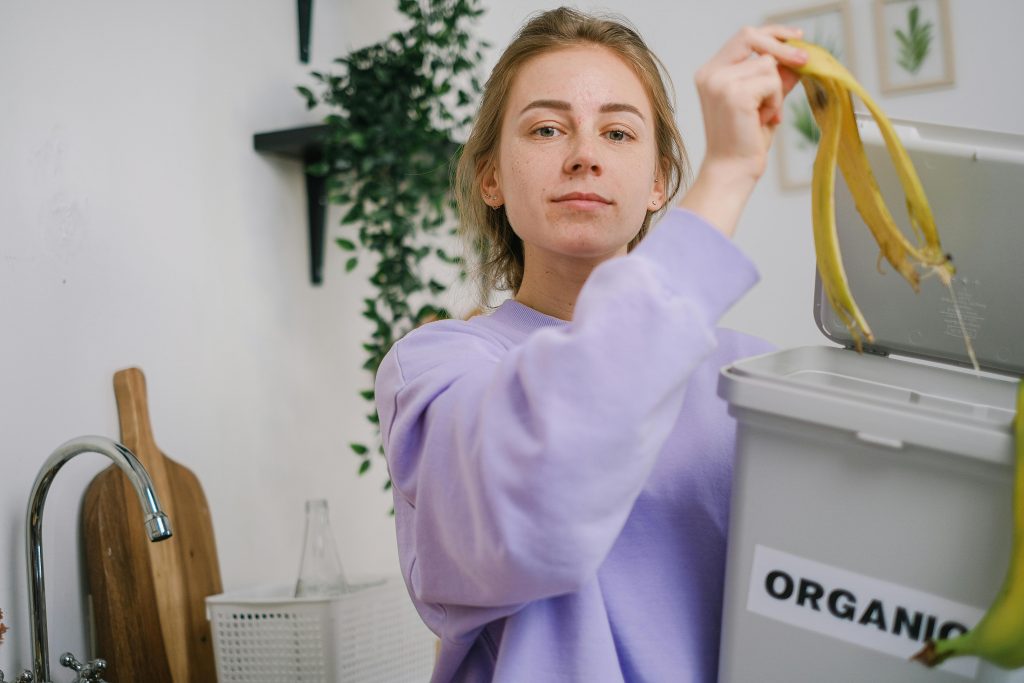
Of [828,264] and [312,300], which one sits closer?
[828,264]

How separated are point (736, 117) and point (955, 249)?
252 mm

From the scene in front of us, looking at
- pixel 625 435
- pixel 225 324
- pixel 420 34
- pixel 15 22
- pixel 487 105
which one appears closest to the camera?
pixel 625 435

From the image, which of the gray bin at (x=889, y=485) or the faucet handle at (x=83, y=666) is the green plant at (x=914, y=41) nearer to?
the gray bin at (x=889, y=485)

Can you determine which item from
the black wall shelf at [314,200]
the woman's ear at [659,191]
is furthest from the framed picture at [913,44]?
the black wall shelf at [314,200]

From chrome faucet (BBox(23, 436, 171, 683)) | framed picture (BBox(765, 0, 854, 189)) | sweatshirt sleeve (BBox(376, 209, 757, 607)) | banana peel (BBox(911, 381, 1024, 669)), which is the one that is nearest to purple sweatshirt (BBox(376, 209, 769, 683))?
sweatshirt sleeve (BBox(376, 209, 757, 607))

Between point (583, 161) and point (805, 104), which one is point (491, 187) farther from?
point (805, 104)

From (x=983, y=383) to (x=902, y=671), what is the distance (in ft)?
1.04

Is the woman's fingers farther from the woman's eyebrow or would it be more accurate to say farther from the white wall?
the white wall

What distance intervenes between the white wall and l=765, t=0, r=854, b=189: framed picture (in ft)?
0.10

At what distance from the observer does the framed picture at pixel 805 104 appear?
199 centimetres

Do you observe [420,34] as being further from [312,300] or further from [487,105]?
[487,105]

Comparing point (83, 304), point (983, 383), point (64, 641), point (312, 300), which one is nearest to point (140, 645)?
point (64, 641)

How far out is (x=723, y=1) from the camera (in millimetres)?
2133

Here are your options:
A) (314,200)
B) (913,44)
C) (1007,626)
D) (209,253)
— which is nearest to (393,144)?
(314,200)
